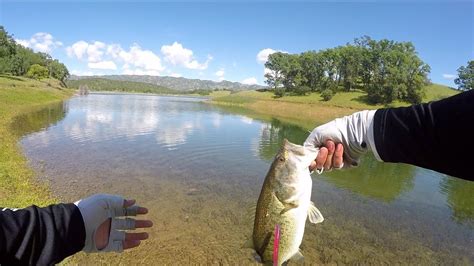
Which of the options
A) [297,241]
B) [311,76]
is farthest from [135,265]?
[311,76]

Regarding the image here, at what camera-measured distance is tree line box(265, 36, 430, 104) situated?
75.1 meters

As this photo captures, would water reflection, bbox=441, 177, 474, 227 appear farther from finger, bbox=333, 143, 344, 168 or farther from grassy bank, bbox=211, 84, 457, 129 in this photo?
grassy bank, bbox=211, 84, 457, 129

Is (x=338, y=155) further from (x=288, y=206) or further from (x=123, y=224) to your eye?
(x=123, y=224)

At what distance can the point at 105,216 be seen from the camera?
2.70 meters

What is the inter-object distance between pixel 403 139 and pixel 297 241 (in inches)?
42.4

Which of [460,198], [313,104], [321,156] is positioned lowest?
[460,198]

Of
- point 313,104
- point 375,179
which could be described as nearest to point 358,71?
point 313,104

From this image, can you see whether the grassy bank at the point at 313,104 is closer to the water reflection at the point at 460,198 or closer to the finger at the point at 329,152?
the water reflection at the point at 460,198

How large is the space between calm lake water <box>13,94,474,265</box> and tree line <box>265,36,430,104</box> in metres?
60.1

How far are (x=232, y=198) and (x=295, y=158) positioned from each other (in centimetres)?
1070

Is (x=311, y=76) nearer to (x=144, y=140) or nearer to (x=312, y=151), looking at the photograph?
(x=144, y=140)

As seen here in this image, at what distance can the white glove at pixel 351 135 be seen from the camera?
98.4 inches

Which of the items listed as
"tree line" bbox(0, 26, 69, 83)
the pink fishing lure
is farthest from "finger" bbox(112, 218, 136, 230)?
"tree line" bbox(0, 26, 69, 83)

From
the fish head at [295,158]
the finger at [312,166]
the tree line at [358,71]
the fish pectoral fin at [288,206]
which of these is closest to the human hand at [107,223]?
the fish pectoral fin at [288,206]
